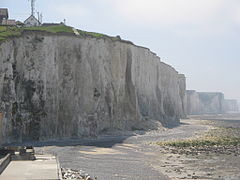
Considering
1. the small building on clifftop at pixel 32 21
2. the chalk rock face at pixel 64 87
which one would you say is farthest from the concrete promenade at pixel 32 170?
the small building on clifftop at pixel 32 21

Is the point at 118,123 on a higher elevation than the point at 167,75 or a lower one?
lower

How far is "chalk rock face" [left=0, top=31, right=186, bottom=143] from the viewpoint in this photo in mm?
39125

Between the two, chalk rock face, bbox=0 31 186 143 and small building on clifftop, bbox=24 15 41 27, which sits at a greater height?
small building on clifftop, bbox=24 15 41 27

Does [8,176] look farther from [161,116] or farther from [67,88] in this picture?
[161,116]

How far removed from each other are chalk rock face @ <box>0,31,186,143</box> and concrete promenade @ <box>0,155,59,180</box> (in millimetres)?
14968

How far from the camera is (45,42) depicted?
44.2 metres

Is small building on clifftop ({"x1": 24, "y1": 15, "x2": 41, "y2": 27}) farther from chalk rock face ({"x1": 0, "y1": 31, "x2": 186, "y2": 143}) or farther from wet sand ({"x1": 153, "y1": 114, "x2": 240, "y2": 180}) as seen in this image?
wet sand ({"x1": 153, "y1": 114, "x2": 240, "y2": 180})

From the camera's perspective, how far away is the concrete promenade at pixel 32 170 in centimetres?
1538

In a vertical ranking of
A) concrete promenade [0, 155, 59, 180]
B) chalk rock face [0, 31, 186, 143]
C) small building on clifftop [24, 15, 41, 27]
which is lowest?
concrete promenade [0, 155, 59, 180]

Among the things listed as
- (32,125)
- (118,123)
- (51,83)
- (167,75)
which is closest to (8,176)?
(32,125)

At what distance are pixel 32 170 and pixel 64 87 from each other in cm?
2824

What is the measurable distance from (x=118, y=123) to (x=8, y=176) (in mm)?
35747

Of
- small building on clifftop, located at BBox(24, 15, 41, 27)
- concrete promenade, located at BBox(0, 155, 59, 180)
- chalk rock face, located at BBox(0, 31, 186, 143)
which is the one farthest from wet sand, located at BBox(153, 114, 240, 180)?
small building on clifftop, located at BBox(24, 15, 41, 27)

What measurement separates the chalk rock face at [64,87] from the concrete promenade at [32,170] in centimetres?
1497
